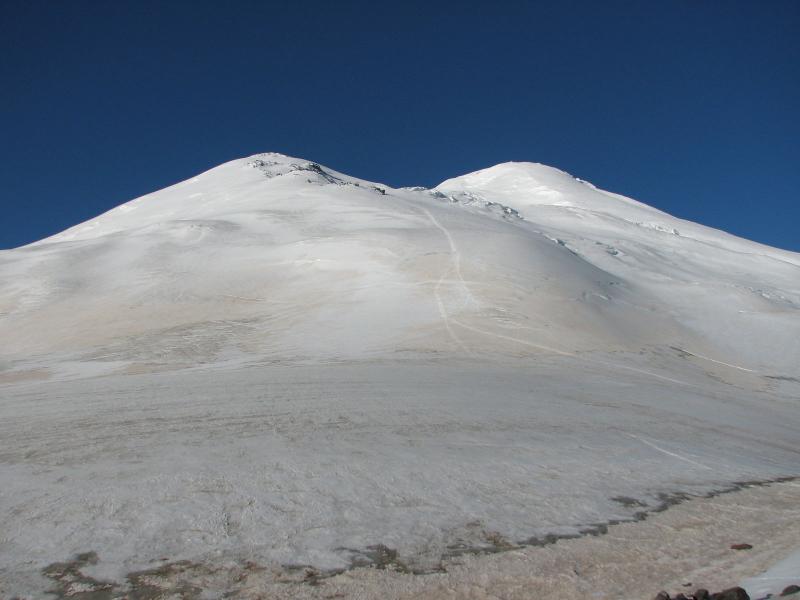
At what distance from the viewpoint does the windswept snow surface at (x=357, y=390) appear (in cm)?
584

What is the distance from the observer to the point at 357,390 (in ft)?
39.9

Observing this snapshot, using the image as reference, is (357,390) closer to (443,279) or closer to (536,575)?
(536,575)

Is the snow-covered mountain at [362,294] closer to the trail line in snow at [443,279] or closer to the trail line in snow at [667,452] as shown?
the trail line in snow at [443,279]

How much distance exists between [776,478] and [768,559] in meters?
3.69

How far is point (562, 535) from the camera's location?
589 cm

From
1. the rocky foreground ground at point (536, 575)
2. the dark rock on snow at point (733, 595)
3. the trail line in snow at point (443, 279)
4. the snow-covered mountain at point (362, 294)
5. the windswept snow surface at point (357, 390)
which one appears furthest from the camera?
the snow-covered mountain at point (362, 294)

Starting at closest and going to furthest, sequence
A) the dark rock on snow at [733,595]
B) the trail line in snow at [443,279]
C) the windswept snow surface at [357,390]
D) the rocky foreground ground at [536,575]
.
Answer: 1. the dark rock on snow at [733,595]
2. the rocky foreground ground at [536,575]
3. the windswept snow surface at [357,390]
4. the trail line in snow at [443,279]

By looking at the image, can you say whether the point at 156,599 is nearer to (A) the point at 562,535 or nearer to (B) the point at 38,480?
(B) the point at 38,480

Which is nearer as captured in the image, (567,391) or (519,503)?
(519,503)

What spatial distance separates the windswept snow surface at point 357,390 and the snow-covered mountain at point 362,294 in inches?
7.1

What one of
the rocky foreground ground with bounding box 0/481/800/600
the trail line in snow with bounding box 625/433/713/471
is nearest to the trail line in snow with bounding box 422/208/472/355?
the trail line in snow with bounding box 625/433/713/471

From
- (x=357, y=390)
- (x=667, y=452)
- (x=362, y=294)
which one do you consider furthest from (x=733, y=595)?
(x=362, y=294)

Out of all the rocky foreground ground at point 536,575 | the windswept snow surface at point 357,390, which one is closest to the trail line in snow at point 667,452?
the windswept snow surface at point 357,390

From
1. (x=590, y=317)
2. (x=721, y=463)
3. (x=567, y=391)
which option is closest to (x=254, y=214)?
(x=590, y=317)
